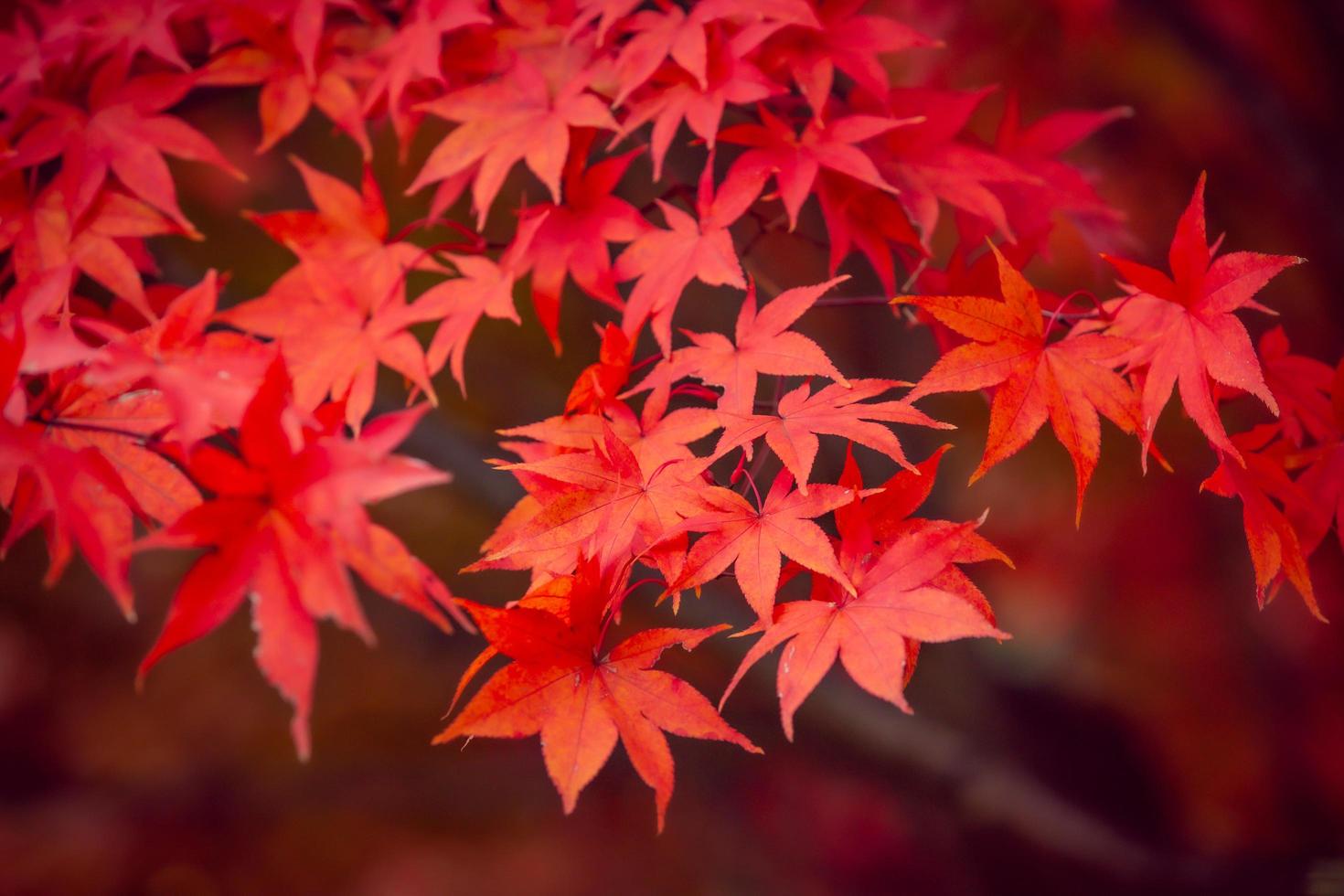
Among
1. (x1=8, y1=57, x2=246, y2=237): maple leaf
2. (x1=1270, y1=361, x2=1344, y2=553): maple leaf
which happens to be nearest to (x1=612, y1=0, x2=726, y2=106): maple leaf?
(x1=8, y1=57, x2=246, y2=237): maple leaf

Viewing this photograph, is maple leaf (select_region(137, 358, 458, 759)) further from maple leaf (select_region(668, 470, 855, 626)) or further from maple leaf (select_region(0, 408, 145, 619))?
maple leaf (select_region(668, 470, 855, 626))

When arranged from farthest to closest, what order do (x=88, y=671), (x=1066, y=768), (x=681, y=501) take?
1. (x=88, y=671)
2. (x=1066, y=768)
3. (x=681, y=501)

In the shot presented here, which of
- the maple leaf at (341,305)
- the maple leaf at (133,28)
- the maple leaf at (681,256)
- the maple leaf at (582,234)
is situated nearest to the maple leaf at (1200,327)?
the maple leaf at (681,256)

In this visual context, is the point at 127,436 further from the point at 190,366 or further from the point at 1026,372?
the point at 1026,372

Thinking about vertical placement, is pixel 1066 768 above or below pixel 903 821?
above

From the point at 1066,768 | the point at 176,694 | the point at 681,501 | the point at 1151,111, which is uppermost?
the point at 681,501

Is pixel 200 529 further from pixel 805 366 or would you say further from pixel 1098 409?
pixel 1098 409

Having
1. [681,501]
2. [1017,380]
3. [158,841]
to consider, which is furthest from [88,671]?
[1017,380]
